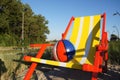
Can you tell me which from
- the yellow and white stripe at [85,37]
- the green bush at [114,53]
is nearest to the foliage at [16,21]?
the green bush at [114,53]

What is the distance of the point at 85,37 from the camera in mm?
7418

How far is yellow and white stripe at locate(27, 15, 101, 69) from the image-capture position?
6704mm

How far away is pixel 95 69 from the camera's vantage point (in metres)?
4.17

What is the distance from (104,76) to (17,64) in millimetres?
2727

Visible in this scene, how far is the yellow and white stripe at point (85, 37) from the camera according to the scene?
6.70 meters

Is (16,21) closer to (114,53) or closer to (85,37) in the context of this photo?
(114,53)

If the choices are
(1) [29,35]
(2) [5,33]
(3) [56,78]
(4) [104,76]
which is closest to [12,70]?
(3) [56,78]

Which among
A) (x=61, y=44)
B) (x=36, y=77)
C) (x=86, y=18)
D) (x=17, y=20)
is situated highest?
(x=17, y=20)

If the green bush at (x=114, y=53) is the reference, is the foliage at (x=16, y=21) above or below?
above

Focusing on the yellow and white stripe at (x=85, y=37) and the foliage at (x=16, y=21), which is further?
the foliage at (x=16, y=21)

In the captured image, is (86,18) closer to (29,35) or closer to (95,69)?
(95,69)

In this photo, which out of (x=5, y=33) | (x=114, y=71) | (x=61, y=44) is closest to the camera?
(x=61, y=44)

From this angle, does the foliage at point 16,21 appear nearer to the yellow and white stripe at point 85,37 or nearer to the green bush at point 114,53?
the green bush at point 114,53

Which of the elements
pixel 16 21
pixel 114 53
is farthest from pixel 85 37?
pixel 16 21
